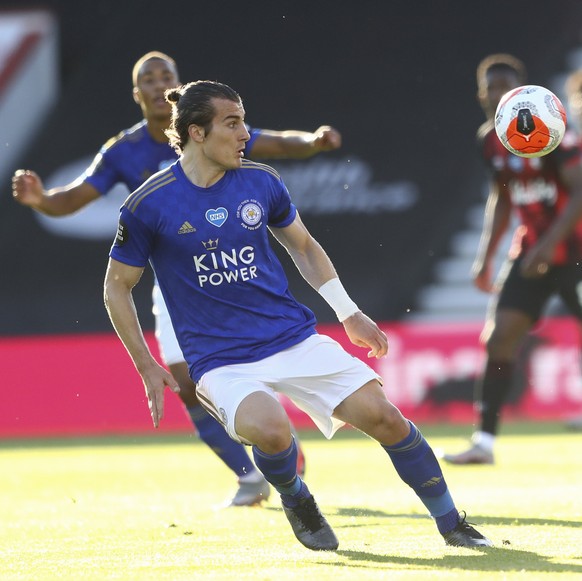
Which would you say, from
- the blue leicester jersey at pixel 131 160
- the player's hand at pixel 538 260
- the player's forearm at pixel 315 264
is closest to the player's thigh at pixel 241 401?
the player's forearm at pixel 315 264

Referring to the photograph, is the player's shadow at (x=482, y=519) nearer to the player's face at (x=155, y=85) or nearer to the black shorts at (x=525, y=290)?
the player's face at (x=155, y=85)

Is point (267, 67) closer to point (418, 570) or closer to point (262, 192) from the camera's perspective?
point (262, 192)

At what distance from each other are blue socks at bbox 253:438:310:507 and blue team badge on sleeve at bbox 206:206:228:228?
34.8 inches

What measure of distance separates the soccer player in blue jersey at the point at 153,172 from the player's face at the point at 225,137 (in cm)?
148

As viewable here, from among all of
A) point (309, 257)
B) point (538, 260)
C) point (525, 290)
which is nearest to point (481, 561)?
point (309, 257)

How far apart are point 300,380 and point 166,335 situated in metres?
2.11

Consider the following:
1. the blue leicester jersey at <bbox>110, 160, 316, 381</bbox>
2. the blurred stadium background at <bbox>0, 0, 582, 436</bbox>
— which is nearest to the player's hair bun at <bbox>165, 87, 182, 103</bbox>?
the blue leicester jersey at <bbox>110, 160, 316, 381</bbox>

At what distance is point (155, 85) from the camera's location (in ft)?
24.5

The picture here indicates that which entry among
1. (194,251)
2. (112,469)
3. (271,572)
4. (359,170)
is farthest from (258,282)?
(359,170)

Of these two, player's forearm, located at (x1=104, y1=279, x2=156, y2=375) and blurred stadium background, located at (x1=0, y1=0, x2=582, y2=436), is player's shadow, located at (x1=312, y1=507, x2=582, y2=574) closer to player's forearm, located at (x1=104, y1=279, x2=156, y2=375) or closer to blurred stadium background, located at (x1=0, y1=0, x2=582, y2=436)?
player's forearm, located at (x1=104, y1=279, x2=156, y2=375)

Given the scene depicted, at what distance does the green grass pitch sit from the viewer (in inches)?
185

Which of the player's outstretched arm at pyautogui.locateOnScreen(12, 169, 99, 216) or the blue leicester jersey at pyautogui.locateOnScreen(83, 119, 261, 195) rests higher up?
the blue leicester jersey at pyautogui.locateOnScreen(83, 119, 261, 195)

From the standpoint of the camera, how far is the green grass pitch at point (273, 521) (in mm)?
4707

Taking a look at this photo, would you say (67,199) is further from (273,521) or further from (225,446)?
(273,521)
